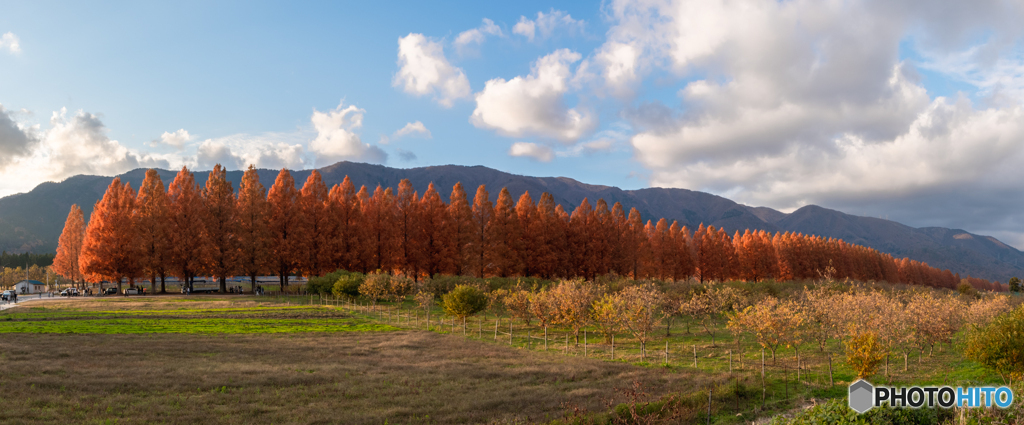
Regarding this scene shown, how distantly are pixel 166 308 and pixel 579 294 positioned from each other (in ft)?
127

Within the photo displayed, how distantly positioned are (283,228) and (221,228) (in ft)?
23.2

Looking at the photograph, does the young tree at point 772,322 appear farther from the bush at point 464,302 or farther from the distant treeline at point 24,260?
the distant treeline at point 24,260

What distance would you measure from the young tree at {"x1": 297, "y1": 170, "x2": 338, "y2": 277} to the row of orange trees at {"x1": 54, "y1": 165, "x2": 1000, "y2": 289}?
130mm

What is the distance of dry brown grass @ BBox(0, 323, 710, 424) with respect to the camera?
14953mm

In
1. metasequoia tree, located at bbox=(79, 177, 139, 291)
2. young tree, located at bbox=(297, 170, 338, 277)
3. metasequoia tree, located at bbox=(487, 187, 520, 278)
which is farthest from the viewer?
metasequoia tree, located at bbox=(487, 187, 520, 278)

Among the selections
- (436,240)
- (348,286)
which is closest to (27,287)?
(348,286)

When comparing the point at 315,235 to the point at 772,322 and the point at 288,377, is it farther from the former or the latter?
the point at 772,322

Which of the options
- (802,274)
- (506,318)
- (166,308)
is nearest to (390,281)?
(506,318)

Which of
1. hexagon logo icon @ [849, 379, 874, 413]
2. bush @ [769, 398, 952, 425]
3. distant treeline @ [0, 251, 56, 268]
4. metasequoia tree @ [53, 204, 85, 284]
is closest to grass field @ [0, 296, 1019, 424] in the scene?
bush @ [769, 398, 952, 425]

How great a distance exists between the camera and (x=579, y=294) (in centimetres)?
3180

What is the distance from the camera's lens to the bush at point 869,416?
10.8 m

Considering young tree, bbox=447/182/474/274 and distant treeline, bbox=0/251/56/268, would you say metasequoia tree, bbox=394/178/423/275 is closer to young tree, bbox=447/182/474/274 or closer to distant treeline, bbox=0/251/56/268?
young tree, bbox=447/182/474/274

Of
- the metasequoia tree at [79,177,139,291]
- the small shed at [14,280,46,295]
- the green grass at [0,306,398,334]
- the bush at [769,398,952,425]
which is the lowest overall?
the small shed at [14,280,46,295]

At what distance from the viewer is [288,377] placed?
63.1ft
